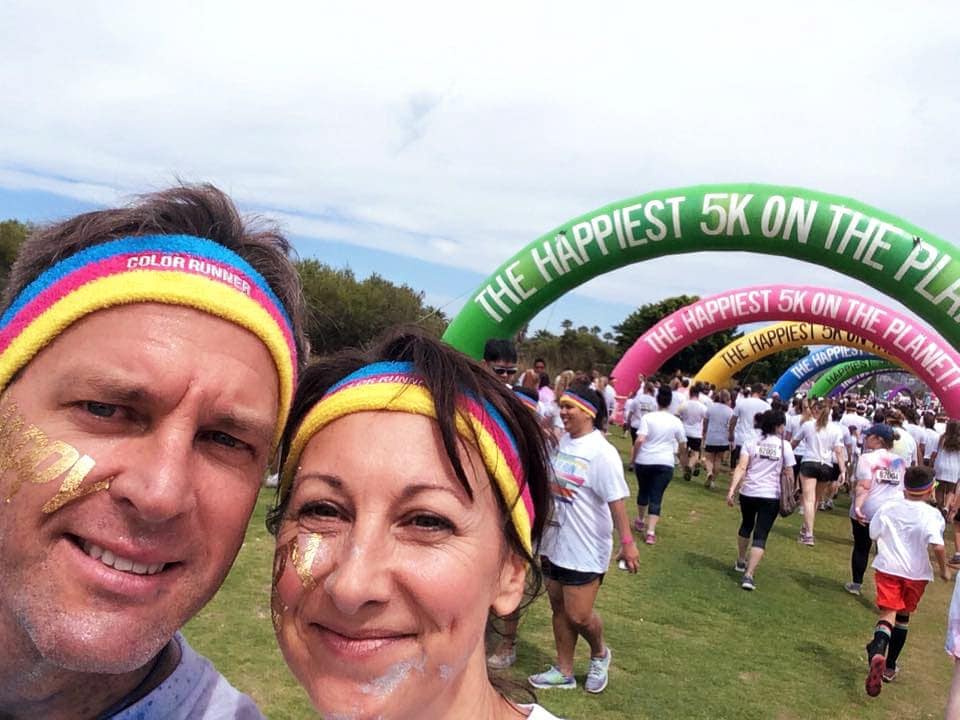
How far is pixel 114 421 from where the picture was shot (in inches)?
42.0

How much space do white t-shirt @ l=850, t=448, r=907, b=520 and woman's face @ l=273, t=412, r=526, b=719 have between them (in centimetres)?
729

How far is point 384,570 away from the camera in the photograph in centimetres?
109

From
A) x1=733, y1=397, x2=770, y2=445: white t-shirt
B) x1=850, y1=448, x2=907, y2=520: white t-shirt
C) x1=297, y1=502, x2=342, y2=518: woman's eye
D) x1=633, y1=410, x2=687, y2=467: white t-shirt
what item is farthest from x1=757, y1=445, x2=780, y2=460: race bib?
x1=297, y1=502, x2=342, y2=518: woman's eye

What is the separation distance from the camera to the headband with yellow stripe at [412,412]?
123 cm

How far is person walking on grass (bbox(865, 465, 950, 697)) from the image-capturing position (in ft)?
17.5

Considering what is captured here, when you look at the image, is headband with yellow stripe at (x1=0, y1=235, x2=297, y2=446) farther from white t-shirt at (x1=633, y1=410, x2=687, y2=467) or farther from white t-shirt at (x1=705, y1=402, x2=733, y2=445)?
white t-shirt at (x1=705, y1=402, x2=733, y2=445)

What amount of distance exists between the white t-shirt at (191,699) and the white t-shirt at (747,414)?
11055mm

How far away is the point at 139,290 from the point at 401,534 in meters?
0.59

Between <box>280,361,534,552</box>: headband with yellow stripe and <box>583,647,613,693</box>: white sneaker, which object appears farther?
<box>583,647,613,693</box>: white sneaker

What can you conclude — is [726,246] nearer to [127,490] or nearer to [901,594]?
[901,594]

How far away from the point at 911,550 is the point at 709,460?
299 inches

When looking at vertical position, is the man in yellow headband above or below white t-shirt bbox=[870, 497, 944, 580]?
above

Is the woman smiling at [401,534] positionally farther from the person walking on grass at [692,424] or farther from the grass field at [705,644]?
the person walking on grass at [692,424]

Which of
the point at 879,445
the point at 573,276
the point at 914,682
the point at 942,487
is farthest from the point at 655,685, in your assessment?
the point at 942,487
